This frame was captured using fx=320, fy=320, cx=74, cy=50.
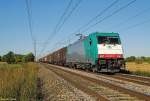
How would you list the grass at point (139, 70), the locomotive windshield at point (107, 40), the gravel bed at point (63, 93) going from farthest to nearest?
the locomotive windshield at point (107, 40) → the grass at point (139, 70) → the gravel bed at point (63, 93)

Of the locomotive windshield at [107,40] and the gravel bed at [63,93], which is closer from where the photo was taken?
the gravel bed at [63,93]

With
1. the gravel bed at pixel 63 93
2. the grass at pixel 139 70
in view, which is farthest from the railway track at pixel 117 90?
the grass at pixel 139 70

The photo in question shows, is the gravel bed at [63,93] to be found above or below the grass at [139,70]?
below

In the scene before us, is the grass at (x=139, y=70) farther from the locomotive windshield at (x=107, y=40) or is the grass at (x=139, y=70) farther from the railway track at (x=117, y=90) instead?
the railway track at (x=117, y=90)

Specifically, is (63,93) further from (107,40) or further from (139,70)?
(139,70)

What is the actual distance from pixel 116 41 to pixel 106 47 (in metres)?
1.17

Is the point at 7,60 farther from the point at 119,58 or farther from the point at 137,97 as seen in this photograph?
the point at 137,97

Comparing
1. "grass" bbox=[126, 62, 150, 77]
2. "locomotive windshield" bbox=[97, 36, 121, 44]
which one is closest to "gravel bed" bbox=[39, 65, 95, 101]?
"grass" bbox=[126, 62, 150, 77]

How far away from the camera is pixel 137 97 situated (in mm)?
11727

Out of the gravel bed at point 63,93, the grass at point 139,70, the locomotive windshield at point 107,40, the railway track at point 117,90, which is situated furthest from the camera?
the locomotive windshield at point 107,40

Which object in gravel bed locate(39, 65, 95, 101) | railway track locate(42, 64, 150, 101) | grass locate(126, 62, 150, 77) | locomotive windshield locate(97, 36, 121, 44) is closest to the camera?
railway track locate(42, 64, 150, 101)

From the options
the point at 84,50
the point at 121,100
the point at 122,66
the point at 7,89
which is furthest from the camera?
the point at 84,50

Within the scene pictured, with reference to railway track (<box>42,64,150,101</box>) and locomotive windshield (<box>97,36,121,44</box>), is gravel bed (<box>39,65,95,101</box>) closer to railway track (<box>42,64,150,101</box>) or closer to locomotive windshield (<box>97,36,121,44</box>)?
railway track (<box>42,64,150,101</box>)

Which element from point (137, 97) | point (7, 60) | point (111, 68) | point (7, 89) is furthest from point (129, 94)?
point (7, 60)
